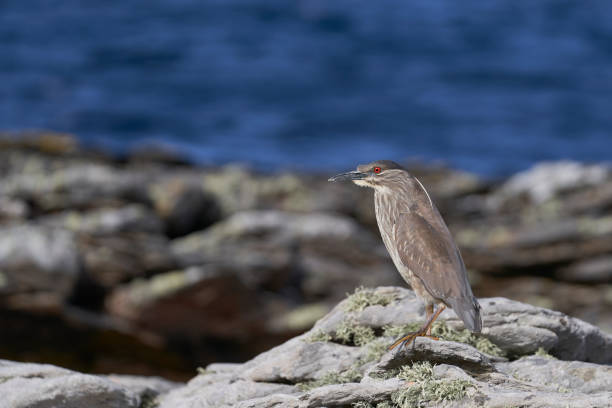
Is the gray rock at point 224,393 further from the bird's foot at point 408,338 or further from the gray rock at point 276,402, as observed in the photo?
the bird's foot at point 408,338

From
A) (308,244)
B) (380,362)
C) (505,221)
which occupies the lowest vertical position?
(380,362)

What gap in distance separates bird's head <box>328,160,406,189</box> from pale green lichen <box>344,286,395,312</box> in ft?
3.87

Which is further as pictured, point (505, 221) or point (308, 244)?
point (505, 221)

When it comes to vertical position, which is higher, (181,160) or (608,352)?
(181,160)

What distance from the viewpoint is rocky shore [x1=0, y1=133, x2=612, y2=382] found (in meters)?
16.5

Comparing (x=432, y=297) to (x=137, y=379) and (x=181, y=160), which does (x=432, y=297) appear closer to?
(x=137, y=379)

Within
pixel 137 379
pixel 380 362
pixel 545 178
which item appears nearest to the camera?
pixel 380 362

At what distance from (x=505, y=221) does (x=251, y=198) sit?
7.78 meters

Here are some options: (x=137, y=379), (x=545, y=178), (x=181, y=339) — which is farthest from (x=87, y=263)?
(x=545, y=178)

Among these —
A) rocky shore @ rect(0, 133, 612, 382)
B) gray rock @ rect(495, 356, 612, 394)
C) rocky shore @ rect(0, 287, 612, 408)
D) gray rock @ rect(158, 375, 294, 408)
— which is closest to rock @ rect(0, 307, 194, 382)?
rocky shore @ rect(0, 133, 612, 382)

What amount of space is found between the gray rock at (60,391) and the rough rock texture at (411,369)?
65 centimetres

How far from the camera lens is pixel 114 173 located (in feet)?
75.9

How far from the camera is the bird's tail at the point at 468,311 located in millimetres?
7289

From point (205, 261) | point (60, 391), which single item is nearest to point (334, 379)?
point (60, 391)
